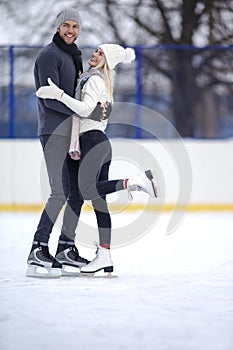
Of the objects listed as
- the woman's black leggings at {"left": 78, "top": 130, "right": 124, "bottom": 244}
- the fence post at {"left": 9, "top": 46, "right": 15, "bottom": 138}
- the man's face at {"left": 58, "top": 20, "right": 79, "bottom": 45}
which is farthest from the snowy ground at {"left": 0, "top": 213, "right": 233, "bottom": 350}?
the fence post at {"left": 9, "top": 46, "right": 15, "bottom": 138}

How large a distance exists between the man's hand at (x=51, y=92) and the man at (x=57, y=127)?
0.20 ft

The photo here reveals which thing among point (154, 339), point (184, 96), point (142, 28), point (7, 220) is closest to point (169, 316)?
point (154, 339)

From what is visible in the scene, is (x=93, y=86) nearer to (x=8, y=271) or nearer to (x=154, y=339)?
(x=8, y=271)

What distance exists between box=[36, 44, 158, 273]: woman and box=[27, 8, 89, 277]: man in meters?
0.07

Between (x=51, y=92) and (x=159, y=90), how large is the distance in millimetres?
6714

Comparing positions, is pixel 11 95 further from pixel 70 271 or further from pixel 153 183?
pixel 153 183

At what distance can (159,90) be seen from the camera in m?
11.4

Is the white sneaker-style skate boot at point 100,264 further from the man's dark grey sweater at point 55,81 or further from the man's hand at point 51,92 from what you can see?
the man's hand at point 51,92

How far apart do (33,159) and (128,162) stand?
93 centimetres

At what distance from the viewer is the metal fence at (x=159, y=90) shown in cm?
1017

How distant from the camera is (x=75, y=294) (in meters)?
4.32

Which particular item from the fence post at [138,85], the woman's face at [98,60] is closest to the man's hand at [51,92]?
the woman's face at [98,60]

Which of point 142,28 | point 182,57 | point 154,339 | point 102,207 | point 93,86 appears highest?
point 142,28

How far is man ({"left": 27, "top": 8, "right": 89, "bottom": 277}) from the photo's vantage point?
4.84 metres
